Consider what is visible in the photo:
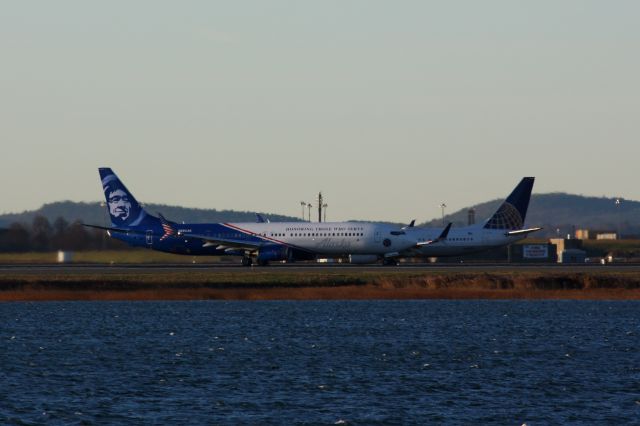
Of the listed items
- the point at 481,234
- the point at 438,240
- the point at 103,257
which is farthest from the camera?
the point at 103,257

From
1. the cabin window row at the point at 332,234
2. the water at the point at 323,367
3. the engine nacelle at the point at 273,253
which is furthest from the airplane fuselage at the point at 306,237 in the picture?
the water at the point at 323,367

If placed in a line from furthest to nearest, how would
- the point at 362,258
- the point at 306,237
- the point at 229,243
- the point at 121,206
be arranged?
the point at 121,206, the point at 362,258, the point at 306,237, the point at 229,243

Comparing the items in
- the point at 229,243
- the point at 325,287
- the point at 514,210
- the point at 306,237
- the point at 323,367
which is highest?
the point at 514,210

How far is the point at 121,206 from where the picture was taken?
133 metres

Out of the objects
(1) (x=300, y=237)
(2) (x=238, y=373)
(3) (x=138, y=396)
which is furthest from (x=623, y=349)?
(1) (x=300, y=237)

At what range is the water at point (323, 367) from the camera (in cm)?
3919

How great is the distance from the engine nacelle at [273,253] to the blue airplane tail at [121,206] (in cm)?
1218

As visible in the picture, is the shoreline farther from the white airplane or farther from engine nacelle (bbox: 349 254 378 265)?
the white airplane

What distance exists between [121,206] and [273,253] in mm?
18401

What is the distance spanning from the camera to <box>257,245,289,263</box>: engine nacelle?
12681 cm

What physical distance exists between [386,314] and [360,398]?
39.8 m

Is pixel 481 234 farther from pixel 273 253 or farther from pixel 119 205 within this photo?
pixel 119 205

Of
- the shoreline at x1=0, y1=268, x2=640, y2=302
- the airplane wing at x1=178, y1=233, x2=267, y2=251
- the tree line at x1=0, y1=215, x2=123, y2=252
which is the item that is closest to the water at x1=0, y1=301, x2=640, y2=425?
the shoreline at x1=0, y1=268, x2=640, y2=302

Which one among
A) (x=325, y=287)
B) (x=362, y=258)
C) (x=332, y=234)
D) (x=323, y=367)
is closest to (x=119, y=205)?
(x=332, y=234)
